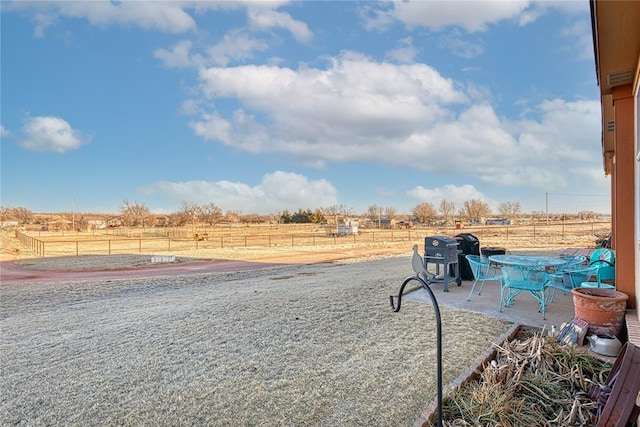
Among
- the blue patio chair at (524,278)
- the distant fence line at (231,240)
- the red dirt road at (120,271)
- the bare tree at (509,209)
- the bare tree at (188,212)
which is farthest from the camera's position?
the bare tree at (509,209)

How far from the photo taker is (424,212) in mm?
86750

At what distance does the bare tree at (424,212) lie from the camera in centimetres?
8298

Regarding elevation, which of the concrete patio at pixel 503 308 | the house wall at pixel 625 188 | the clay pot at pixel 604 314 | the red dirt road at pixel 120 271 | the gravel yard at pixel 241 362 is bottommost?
the red dirt road at pixel 120 271

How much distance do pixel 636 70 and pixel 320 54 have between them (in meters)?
21.2

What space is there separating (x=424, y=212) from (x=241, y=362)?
87656mm

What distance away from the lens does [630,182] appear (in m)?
3.99

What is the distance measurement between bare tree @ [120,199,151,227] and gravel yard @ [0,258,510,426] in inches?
2859

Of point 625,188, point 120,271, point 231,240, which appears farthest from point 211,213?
point 625,188

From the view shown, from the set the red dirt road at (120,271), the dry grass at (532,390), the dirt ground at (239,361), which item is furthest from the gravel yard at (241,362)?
the red dirt road at (120,271)

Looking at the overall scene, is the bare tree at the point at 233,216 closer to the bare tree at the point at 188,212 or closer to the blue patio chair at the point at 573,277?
the bare tree at the point at 188,212

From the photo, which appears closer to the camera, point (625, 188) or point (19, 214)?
point (625, 188)

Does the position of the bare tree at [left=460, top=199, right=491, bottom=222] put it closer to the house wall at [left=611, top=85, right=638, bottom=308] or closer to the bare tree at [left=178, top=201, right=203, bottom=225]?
the bare tree at [left=178, top=201, right=203, bottom=225]

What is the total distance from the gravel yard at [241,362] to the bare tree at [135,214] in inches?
2859

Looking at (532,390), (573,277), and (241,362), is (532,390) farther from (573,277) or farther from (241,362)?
(573,277)
